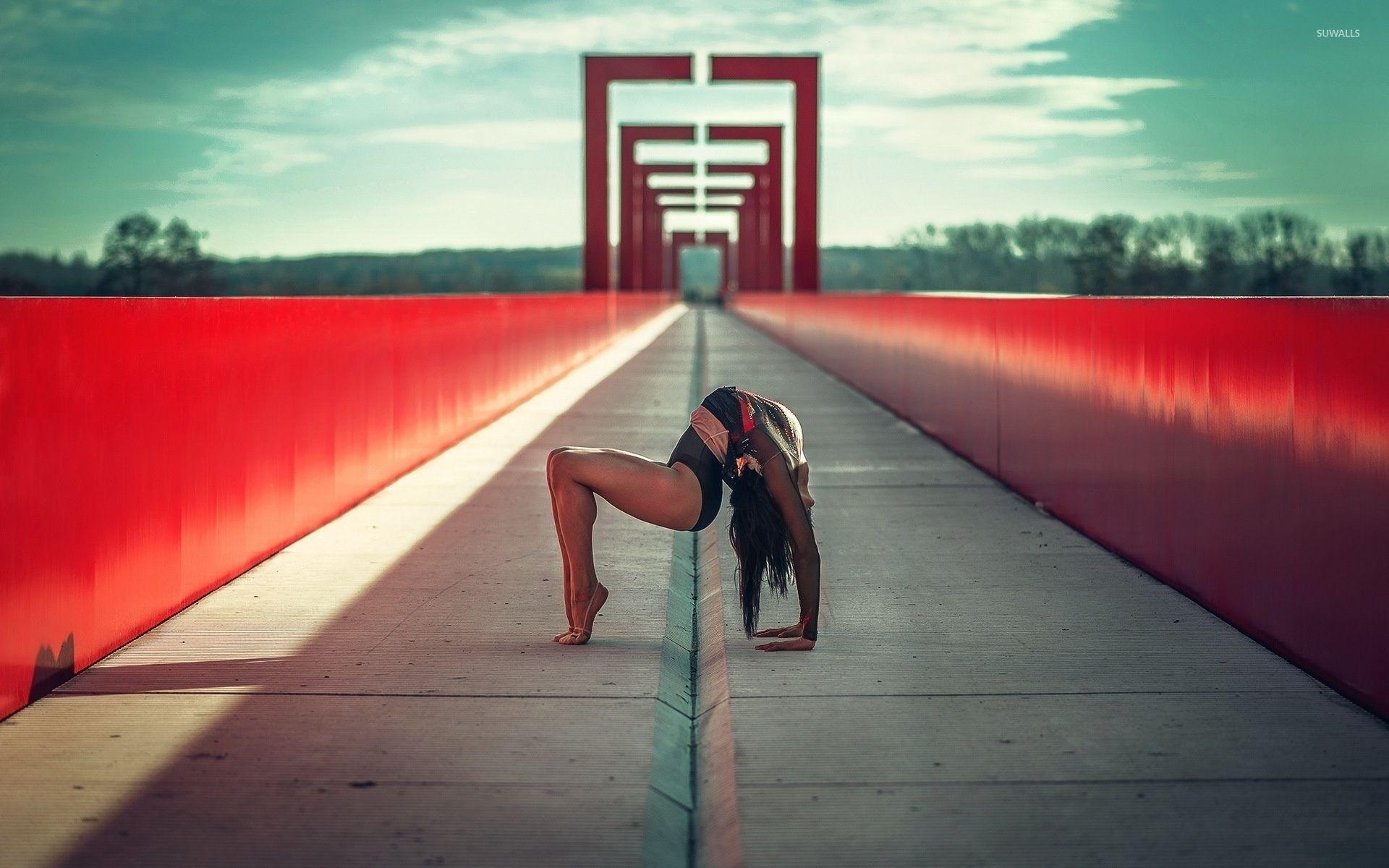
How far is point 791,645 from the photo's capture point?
477 cm

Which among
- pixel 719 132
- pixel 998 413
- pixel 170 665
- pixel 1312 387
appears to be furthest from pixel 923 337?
pixel 719 132

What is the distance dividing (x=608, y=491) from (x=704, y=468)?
314 millimetres

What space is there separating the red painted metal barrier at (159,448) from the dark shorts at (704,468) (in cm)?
185

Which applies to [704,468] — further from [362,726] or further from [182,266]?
[182,266]

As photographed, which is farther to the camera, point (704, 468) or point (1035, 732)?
point (704, 468)

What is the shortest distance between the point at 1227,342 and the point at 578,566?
8.31ft

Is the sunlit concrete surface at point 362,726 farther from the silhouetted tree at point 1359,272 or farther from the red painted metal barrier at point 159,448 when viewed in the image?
the silhouetted tree at point 1359,272

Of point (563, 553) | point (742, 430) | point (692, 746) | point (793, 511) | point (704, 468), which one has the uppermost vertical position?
point (742, 430)

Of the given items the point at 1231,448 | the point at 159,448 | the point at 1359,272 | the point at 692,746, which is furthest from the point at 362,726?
the point at 1359,272

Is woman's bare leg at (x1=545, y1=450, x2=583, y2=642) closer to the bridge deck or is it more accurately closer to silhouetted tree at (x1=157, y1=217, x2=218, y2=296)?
the bridge deck

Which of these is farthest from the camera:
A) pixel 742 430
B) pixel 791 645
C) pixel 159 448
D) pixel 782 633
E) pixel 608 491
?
pixel 159 448

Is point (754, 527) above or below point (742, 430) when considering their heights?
below

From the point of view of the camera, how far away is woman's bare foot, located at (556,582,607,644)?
4.81m

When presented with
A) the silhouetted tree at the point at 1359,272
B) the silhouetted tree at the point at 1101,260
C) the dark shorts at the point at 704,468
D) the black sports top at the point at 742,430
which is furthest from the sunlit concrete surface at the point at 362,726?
the silhouetted tree at the point at 1101,260
